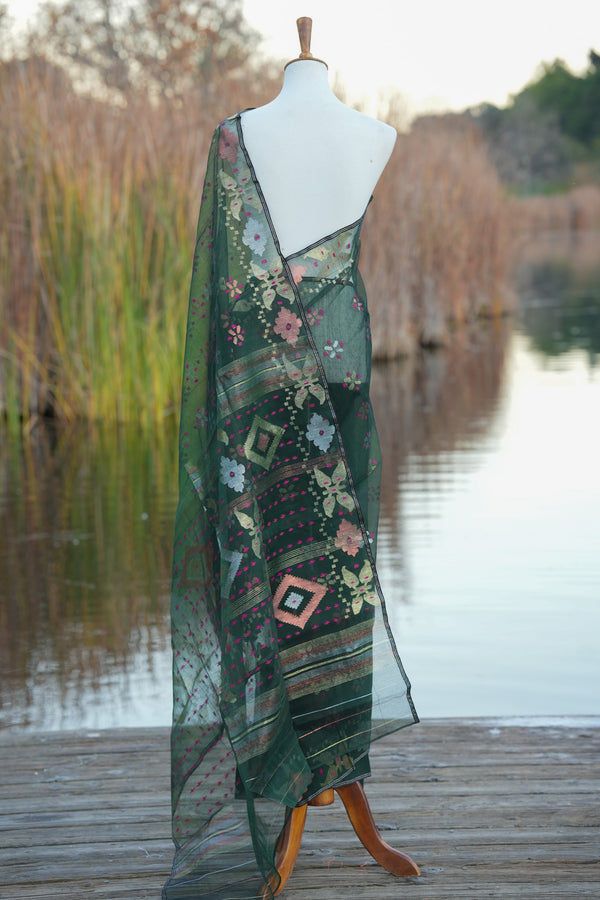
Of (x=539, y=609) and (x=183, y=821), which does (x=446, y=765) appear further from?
(x=539, y=609)

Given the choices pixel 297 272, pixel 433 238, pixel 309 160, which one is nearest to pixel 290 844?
pixel 297 272

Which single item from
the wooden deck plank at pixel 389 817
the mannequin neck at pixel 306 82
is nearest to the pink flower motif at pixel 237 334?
the mannequin neck at pixel 306 82

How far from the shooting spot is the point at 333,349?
1695 mm

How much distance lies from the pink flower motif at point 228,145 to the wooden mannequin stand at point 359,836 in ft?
3.07

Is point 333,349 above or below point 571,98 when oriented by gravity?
below

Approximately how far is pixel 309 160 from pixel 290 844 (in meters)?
0.99

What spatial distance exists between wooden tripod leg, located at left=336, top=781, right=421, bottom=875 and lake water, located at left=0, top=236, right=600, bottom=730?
0.80m

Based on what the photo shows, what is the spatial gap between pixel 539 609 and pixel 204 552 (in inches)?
71.3

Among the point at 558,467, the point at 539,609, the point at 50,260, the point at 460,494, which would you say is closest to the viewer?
the point at 539,609

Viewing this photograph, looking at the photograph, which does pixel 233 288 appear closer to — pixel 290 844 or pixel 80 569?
pixel 290 844

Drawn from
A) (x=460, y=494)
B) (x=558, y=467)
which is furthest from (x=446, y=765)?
(x=558, y=467)

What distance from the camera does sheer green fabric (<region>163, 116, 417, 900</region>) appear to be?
1646 mm

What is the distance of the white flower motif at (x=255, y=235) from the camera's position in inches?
65.0

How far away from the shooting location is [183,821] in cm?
Answer: 167
